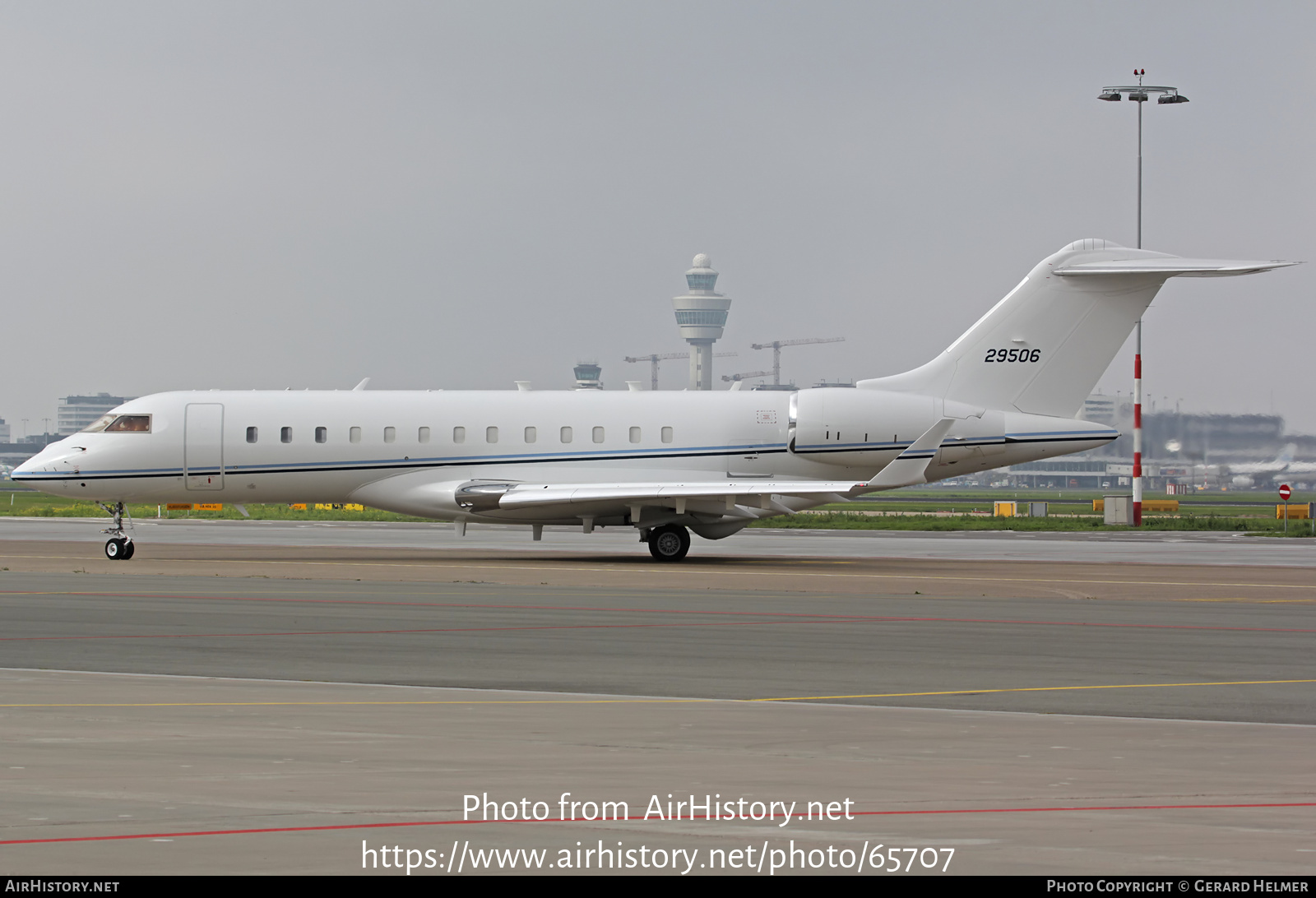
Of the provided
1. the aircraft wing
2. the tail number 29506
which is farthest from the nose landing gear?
the tail number 29506

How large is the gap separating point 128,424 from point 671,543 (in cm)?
1241

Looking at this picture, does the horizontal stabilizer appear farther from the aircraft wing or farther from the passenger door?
the passenger door

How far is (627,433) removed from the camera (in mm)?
30203

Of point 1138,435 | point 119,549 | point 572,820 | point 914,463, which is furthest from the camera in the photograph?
point 1138,435

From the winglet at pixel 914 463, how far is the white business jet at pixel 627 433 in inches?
51.5

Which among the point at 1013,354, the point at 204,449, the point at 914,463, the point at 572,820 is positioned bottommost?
the point at 572,820

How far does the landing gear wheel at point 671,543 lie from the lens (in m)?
29.5

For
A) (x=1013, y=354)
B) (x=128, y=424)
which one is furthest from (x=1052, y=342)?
(x=128, y=424)

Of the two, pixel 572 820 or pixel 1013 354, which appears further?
pixel 1013 354

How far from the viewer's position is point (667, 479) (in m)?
30.0

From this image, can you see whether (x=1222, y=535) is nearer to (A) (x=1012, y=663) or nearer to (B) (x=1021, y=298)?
(B) (x=1021, y=298)

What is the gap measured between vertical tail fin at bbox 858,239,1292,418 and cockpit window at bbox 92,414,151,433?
16.0 m

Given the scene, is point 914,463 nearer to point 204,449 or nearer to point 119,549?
point 204,449

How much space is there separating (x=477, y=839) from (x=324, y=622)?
11046mm
